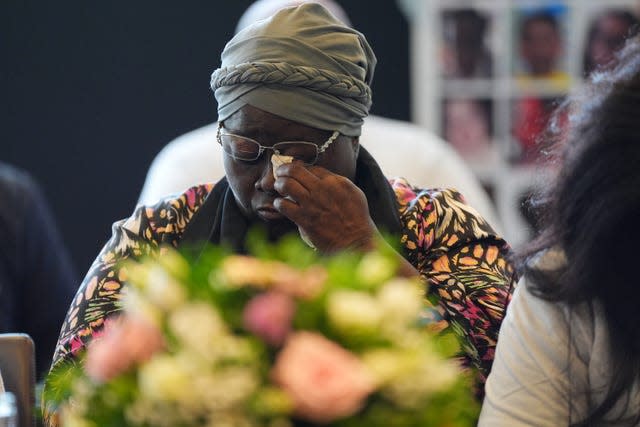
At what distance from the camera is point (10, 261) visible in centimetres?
284

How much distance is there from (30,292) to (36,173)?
6.72 feet

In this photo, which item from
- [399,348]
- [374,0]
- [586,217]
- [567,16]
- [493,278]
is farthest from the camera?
[374,0]

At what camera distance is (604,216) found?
53.1 inches

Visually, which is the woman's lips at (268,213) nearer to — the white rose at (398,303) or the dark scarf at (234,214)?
the dark scarf at (234,214)

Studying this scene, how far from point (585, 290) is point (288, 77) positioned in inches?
25.0

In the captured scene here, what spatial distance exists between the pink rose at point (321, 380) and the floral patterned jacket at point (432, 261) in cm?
90

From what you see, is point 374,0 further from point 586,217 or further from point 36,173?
point 586,217

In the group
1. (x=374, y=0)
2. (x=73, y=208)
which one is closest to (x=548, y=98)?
(x=374, y=0)

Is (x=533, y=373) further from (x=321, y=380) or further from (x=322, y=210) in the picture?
(x=321, y=380)

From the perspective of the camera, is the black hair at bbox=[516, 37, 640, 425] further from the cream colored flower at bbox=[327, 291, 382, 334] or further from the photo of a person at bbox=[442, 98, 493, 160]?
the photo of a person at bbox=[442, 98, 493, 160]

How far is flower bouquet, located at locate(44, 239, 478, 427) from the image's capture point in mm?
868

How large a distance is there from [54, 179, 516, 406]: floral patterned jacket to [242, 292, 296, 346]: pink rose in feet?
2.92

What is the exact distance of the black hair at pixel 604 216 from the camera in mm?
1349

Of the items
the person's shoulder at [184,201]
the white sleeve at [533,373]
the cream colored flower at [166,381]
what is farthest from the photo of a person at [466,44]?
the cream colored flower at [166,381]
